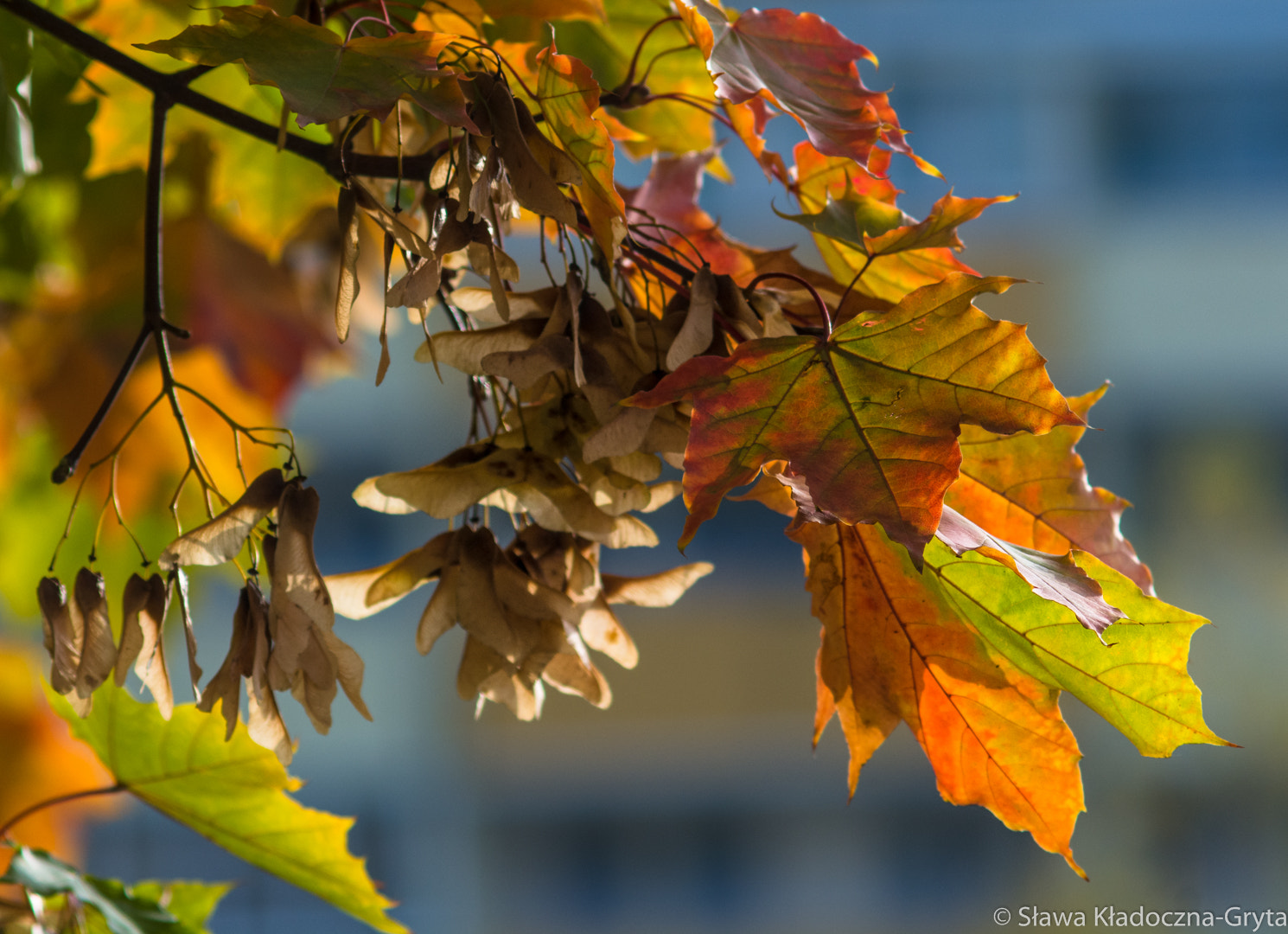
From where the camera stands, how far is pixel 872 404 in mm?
283

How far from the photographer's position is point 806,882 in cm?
415

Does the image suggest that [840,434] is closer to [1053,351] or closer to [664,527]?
[664,527]

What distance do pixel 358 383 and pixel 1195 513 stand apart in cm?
280

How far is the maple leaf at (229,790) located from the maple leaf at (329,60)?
0.74 feet

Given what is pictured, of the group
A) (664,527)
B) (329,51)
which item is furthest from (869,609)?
(664,527)

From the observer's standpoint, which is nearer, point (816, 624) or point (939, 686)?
point (939, 686)

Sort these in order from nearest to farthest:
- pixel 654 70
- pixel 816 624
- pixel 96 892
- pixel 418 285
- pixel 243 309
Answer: pixel 418 285 < pixel 96 892 < pixel 654 70 < pixel 243 309 < pixel 816 624

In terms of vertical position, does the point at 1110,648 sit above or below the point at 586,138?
below

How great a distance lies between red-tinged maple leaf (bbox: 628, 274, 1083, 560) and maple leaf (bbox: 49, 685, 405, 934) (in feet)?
0.72

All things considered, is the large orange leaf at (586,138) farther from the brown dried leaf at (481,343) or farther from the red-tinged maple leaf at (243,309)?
the red-tinged maple leaf at (243,309)

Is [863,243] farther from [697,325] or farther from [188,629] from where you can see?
[188,629]

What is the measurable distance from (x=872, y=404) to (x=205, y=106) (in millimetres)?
213

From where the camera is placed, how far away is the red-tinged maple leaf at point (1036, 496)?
1.13 feet

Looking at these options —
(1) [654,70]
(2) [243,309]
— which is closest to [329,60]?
(1) [654,70]
